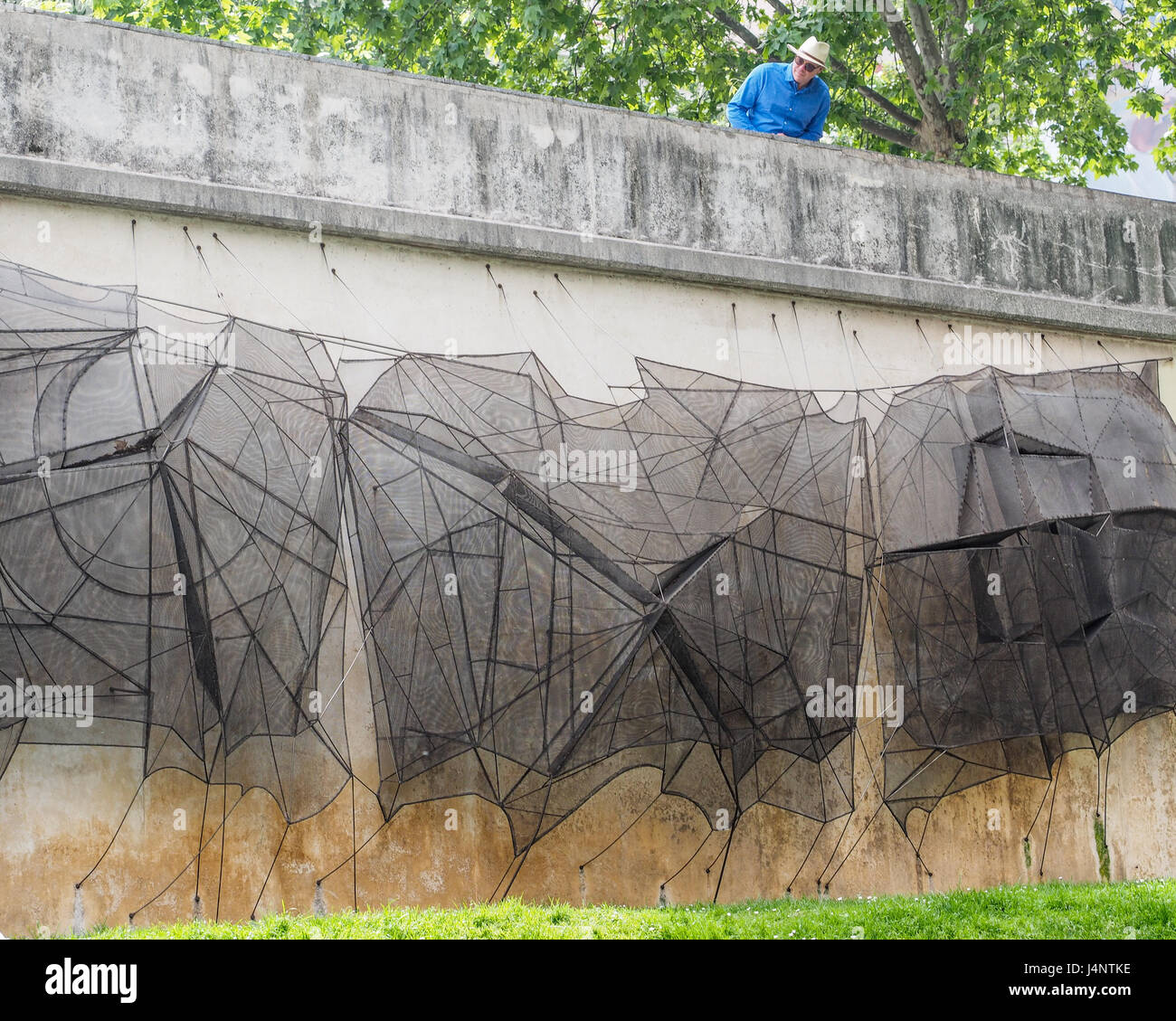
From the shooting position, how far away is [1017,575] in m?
8.95

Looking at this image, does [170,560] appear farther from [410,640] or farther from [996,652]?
[996,652]

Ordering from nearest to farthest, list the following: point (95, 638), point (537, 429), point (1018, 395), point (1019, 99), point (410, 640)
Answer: point (95, 638), point (410, 640), point (537, 429), point (1018, 395), point (1019, 99)

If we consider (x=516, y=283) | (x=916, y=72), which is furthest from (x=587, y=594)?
(x=916, y=72)

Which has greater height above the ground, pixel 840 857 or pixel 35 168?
pixel 35 168

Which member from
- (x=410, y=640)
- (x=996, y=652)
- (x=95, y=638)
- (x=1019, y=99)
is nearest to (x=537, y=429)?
(x=410, y=640)

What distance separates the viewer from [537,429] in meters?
8.23

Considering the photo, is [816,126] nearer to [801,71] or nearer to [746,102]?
[801,71]

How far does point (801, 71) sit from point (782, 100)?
27 cm

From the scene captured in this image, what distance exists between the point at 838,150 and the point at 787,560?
341 centimetres

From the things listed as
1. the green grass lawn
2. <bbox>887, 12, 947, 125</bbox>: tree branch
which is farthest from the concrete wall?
<bbox>887, 12, 947, 125</bbox>: tree branch

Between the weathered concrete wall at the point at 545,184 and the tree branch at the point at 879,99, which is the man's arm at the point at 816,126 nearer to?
the weathered concrete wall at the point at 545,184

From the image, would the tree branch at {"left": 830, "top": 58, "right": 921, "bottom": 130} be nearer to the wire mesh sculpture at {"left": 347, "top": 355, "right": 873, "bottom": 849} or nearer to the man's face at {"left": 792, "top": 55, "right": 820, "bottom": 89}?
the man's face at {"left": 792, "top": 55, "right": 820, "bottom": 89}

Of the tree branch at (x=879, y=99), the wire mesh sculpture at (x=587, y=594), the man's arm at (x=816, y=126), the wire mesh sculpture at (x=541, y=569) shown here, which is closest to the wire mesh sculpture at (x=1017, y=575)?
the wire mesh sculpture at (x=541, y=569)

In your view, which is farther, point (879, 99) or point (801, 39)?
point (879, 99)
